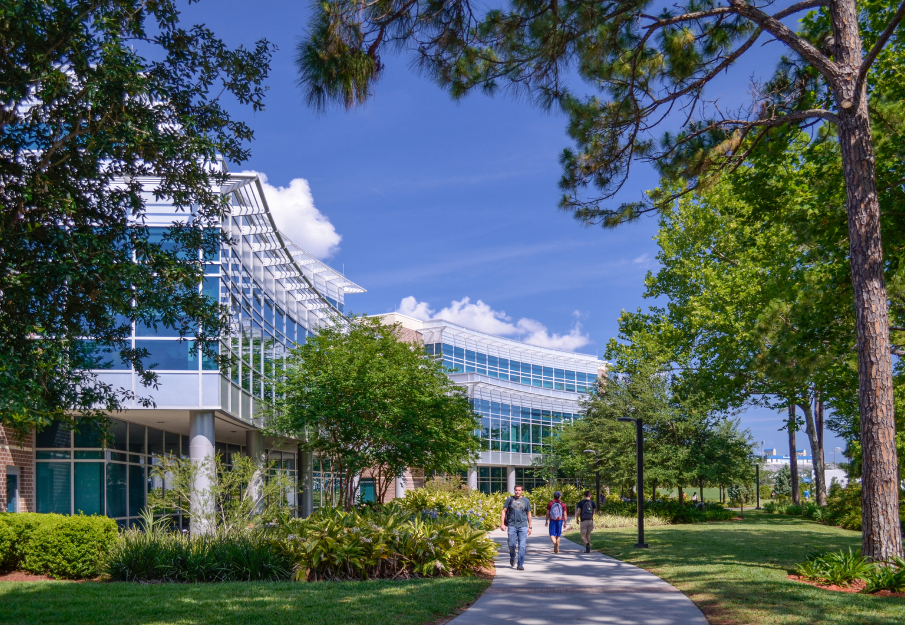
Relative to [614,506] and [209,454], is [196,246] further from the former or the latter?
[614,506]

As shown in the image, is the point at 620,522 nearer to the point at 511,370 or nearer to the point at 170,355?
the point at 170,355

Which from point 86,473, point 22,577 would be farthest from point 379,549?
point 86,473

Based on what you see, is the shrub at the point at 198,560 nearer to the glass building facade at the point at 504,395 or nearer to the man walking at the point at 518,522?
the man walking at the point at 518,522

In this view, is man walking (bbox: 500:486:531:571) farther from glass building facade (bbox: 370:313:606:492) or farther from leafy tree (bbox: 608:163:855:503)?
glass building facade (bbox: 370:313:606:492)

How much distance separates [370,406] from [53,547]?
873 centimetres

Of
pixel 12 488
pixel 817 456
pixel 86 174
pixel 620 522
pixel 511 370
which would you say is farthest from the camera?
pixel 511 370

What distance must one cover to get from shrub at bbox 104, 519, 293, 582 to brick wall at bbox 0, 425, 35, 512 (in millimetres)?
4613

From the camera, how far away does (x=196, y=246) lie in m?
9.72

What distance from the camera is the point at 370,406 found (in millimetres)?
20859

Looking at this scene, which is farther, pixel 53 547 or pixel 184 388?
pixel 184 388

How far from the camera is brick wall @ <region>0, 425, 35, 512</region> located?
16.9 meters

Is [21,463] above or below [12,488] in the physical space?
above

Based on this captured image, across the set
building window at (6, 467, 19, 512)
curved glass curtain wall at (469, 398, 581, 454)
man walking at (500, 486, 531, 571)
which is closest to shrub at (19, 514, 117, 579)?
building window at (6, 467, 19, 512)

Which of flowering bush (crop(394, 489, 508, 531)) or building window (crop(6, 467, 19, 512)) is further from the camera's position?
flowering bush (crop(394, 489, 508, 531))
